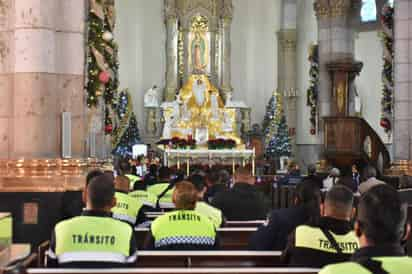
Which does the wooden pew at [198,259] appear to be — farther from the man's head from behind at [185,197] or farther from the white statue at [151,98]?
the white statue at [151,98]

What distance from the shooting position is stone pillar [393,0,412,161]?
1905 cm

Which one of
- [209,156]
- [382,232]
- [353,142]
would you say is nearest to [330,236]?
[382,232]

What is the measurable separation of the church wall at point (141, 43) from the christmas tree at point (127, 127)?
184 centimetres

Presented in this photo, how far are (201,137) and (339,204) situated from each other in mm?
29349

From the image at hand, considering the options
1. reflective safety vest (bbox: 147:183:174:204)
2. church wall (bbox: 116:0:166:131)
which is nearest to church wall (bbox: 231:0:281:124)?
church wall (bbox: 116:0:166:131)

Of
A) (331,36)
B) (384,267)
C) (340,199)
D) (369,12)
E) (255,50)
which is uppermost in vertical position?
(369,12)

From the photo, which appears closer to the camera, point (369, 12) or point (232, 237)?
point (232, 237)

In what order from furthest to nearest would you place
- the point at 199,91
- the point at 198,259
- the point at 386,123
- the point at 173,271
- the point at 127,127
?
the point at 199,91 → the point at 127,127 → the point at 386,123 → the point at 198,259 → the point at 173,271

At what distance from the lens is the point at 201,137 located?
35.6 metres

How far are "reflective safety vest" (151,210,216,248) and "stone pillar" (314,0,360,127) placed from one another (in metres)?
19.2

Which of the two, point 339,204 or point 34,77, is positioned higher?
point 34,77

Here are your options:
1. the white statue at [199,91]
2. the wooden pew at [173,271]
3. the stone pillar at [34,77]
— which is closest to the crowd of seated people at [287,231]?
the wooden pew at [173,271]

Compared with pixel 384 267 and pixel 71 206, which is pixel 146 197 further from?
pixel 384 267

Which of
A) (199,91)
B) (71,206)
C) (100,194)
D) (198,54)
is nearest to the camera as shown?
(100,194)
